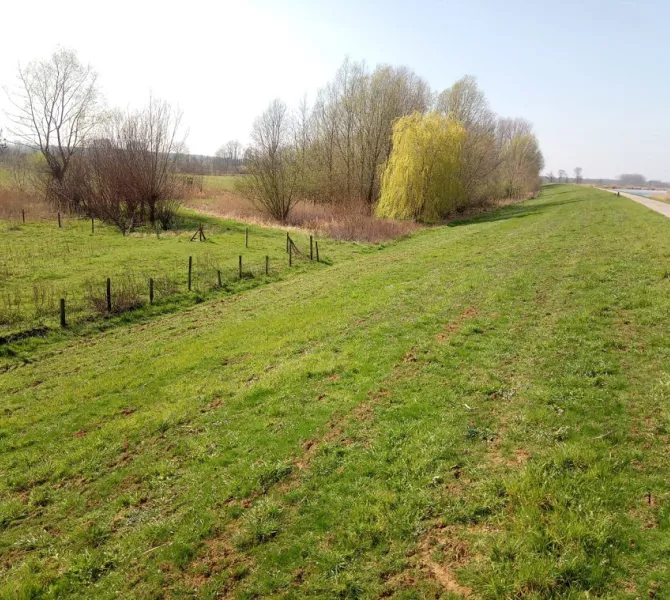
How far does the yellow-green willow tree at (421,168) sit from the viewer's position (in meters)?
34.6

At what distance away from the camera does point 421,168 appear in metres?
35.2

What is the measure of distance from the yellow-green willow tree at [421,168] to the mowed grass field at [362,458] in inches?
1031

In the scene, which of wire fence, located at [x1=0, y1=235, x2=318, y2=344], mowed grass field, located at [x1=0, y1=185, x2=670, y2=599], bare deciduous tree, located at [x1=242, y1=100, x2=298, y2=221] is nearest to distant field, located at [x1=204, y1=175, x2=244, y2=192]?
bare deciduous tree, located at [x1=242, y1=100, x2=298, y2=221]

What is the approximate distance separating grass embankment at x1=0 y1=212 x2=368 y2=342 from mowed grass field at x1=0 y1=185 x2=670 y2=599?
384cm

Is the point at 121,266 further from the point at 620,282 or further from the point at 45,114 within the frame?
the point at 45,114

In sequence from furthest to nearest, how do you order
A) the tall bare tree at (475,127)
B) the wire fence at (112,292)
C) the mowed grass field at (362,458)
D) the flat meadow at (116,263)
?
the tall bare tree at (475,127)
the flat meadow at (116,263)
the wire fence at (112,292)
the mowed grass field at (362,458)

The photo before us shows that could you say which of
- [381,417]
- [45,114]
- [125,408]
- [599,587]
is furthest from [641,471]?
[45,114]

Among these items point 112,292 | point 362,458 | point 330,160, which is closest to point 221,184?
point 330,160

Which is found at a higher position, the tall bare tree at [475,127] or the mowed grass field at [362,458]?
the tall bare tree at [475,127]

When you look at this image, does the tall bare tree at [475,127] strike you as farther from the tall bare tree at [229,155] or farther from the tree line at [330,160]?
the tall bare tree at [229,155]

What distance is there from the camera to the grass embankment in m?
13.1

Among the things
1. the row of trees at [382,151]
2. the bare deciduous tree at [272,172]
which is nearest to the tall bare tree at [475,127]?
the row of trees at [382,151]

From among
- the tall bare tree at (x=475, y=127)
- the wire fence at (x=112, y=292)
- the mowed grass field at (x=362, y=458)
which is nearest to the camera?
the mowed grass field at (x=362, y=458)

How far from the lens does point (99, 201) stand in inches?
1192
